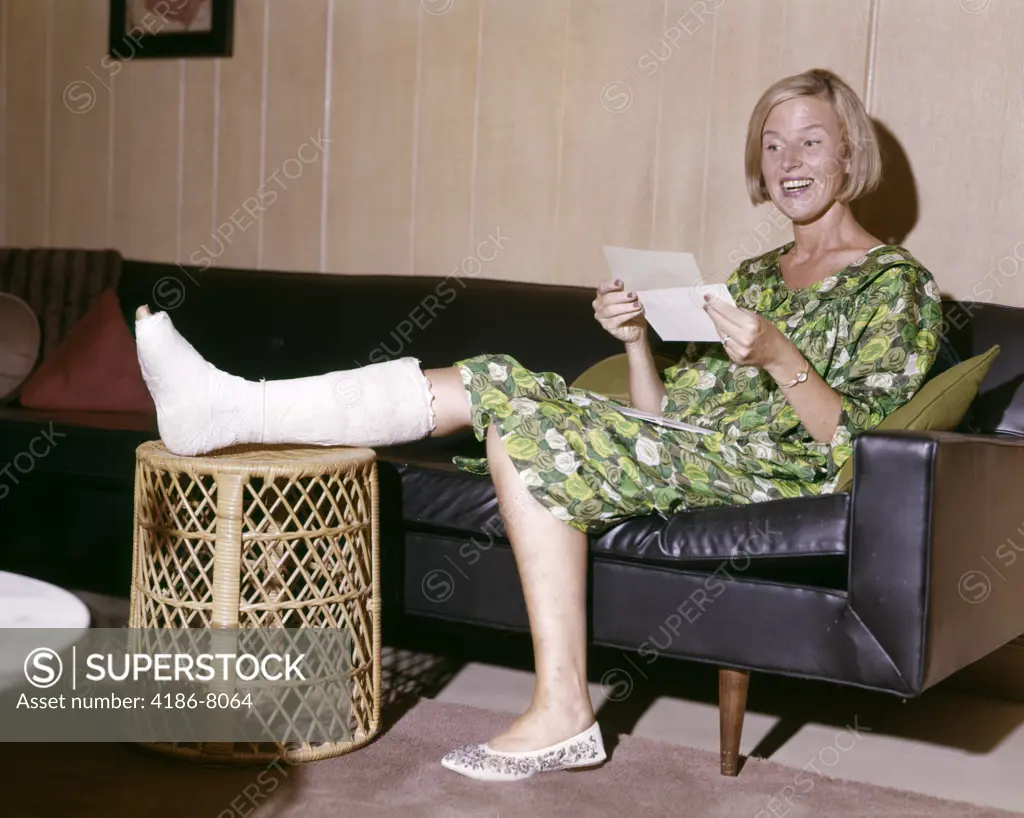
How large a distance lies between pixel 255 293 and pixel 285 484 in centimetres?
127

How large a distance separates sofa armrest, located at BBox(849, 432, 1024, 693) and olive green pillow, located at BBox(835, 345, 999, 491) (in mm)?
86

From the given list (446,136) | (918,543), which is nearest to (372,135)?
(446,136)

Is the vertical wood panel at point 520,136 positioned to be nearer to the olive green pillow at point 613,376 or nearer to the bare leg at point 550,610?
the olive green pillow at point 613,376

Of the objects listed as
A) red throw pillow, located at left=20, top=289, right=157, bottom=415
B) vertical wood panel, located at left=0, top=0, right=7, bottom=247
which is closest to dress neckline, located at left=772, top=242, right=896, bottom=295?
red throw pillow, located at left=20, top=289, right=157, bottom=415

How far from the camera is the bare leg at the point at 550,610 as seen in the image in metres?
1.85

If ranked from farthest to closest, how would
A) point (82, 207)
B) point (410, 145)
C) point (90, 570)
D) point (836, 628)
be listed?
point (82, 207)
point (410, 145)
point (90, 570)
point (836, 628)

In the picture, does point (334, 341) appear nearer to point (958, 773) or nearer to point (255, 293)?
point (255, 293)

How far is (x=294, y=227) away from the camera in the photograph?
3.30m

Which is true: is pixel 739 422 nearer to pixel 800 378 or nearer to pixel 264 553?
pixel 800 378

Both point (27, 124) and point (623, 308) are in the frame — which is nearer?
point (623, 308)

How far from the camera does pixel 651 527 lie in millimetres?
1938

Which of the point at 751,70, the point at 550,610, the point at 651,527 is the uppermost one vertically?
the point at 751,70

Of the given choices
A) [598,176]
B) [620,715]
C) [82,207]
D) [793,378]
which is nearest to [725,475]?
[793,378]

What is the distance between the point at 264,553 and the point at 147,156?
2.00 meters
